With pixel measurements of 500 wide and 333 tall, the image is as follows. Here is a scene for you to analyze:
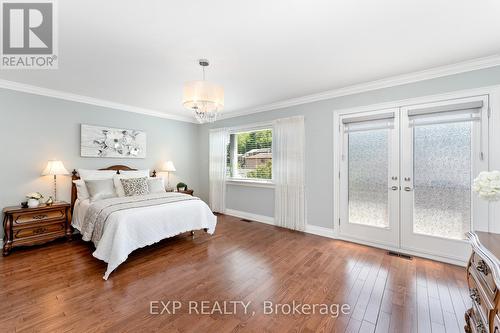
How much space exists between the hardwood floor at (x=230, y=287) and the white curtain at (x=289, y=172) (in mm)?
814

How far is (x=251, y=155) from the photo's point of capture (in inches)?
199

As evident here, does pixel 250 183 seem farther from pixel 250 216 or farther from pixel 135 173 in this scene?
pixel 135 173

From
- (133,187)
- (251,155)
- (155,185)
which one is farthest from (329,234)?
(133,187)

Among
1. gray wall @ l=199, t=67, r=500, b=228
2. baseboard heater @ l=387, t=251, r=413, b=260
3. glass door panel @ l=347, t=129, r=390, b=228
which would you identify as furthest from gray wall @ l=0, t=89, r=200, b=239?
baseboard heater @ l=387, t=251, r=413, b=260

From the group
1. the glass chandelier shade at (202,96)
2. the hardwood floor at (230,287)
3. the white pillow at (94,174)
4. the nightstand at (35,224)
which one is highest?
the glass chandelier shade at (202,96)

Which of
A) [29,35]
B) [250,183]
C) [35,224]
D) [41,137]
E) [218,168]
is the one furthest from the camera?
[218,168]

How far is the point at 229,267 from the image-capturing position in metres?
2.69

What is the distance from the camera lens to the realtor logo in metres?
1.76

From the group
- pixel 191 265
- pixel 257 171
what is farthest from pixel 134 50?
pixel 257 171

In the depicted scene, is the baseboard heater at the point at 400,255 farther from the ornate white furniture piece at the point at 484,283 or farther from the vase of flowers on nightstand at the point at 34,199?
the vase of flowers on nightstand at the point at 34,199

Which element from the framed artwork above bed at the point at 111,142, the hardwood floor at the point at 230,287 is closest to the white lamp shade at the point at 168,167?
the framed artwork above bed at the point at 111,142

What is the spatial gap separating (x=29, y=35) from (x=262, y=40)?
229 centimetres

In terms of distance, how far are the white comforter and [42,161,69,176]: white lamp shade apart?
564mm

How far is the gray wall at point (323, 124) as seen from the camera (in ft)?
8.92
